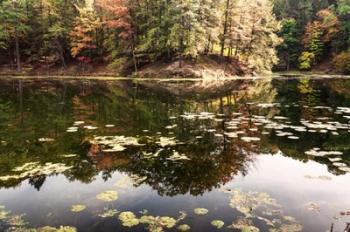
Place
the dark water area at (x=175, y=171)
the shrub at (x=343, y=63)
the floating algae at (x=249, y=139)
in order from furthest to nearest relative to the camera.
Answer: the shrub at (x=343, y=63) → the floating algae at (x=249, y=139) → the dark water area at (x=175, y=171)

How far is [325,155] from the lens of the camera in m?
11.5

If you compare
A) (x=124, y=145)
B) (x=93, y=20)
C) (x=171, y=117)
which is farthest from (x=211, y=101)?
(x=93, y=20)

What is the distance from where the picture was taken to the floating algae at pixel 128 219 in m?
6.64

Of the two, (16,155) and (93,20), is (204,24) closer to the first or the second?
(93,20)

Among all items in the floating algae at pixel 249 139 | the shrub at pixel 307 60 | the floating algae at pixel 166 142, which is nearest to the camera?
the floating algae at pixel 166 142

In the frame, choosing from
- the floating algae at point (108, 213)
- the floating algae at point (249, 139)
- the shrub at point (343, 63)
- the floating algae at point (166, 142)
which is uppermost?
the shrub at point (343, 63)

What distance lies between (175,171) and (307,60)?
6395 centimetres

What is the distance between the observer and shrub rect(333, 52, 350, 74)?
54.8m

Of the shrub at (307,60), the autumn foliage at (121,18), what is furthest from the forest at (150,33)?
the shrub at (307,60)

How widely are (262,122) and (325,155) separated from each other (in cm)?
517

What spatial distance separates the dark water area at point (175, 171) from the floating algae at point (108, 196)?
0.02m

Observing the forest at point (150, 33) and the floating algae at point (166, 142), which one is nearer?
the floating algae at point (166, 142)

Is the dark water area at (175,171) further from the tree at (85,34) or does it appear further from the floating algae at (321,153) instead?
the tree at (85,34)

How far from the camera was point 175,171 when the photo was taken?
31.7 ft
